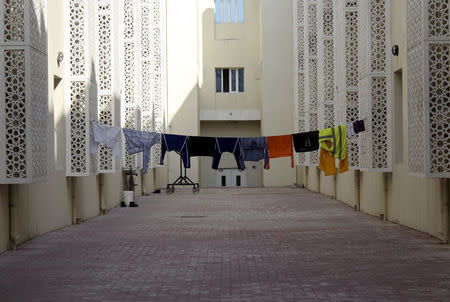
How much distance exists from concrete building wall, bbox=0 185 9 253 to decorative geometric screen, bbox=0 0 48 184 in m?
0.70

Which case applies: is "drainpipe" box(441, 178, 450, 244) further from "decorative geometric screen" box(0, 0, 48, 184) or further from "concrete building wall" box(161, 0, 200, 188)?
"concrete building wall" box(161, 0, 200, 188)

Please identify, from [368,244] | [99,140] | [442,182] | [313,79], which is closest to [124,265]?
[368,244]

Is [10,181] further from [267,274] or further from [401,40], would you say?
[401,40]

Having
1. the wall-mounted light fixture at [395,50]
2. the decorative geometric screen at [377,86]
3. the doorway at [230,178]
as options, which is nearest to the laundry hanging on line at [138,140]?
the decorative geometric screen at [377,86]

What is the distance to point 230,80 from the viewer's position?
37000mm

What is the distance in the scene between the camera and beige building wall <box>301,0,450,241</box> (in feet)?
42.4

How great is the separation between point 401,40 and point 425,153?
4834mm

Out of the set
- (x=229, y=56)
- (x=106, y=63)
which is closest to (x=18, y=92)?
(x=106, y=63)

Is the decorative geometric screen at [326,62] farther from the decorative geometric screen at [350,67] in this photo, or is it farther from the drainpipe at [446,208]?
the drainpipe at [446,208]

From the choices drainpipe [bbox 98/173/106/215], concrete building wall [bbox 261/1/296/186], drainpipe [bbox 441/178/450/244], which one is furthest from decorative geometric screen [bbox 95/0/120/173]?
concrete building wall [bbox 261/1/296/186]

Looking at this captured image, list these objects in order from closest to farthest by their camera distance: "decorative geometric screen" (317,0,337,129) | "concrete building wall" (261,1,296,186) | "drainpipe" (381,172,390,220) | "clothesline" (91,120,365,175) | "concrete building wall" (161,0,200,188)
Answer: "drainpipe" (381,172,390,220), "clothesline" (91,120,365,175), "decorative geometric screen" (317,0,337,129), "concrete building wall" (161,0,200,188), "concrete building wall" (261,1,296,186)

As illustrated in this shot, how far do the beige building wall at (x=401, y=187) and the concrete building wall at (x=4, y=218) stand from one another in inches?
262

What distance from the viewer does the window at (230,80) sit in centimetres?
3700

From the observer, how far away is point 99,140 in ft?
55.4
